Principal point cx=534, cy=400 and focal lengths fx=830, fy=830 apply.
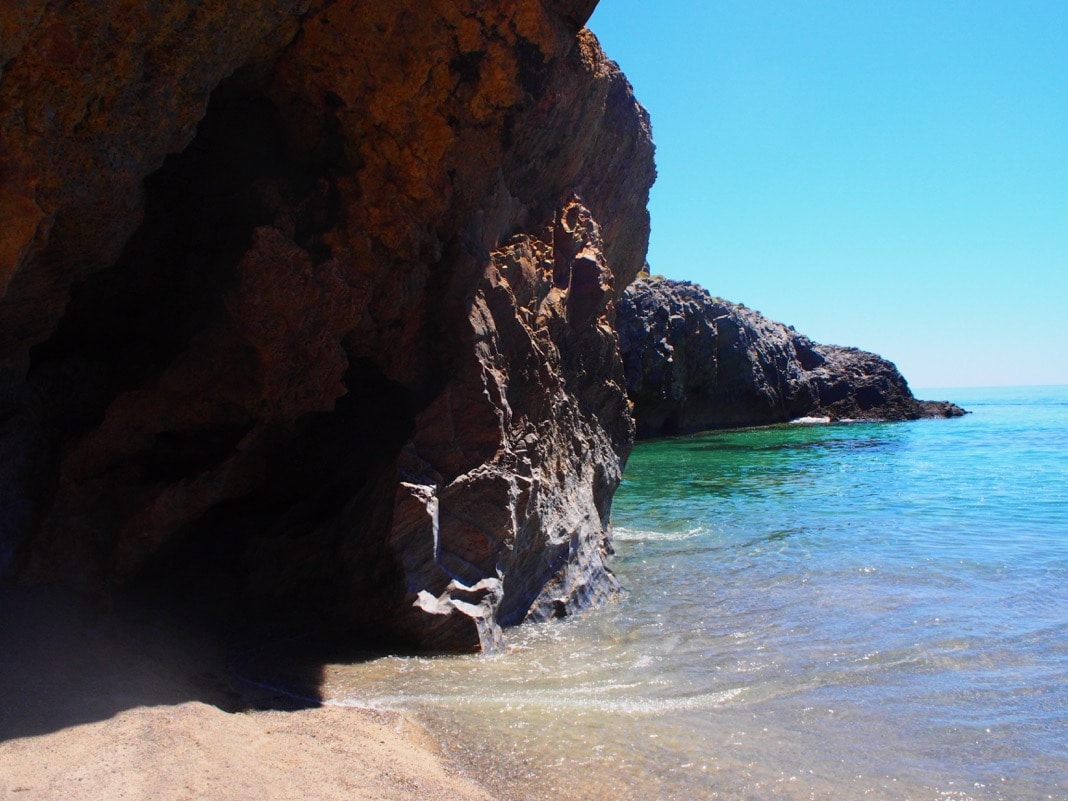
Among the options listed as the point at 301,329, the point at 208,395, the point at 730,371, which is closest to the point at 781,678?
the point at 301,329

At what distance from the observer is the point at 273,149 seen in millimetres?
8039

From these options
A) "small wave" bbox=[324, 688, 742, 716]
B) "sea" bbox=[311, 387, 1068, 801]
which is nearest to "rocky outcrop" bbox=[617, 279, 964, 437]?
"sea" bbox=[311, 387, 1068, 801]

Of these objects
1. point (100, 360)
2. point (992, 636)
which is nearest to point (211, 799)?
point (100, 360)

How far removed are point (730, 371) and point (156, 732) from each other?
53.1 metres

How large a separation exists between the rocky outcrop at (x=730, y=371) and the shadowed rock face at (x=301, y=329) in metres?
37.5

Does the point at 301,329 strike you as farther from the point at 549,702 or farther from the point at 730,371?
the point at 730,371

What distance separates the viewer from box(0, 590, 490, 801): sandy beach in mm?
4414

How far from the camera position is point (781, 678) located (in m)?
7.35

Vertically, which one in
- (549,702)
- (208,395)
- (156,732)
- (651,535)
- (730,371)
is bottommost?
(651,535)

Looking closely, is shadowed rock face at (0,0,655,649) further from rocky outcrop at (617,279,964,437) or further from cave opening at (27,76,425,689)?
rocky outcrop at (617,279,964,437)

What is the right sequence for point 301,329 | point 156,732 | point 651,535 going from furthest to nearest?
1. point 651,535
2. point 301,329
3. point 156,732

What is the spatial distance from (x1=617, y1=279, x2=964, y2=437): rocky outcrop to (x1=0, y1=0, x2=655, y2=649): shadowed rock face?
123 feet

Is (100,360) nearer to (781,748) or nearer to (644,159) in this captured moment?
(781,748)

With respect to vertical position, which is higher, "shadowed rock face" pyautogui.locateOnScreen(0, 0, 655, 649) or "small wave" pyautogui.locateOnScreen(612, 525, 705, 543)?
"shadowed rock face" pyautogui.locateOnScreen(0, 0, 655, 649)
